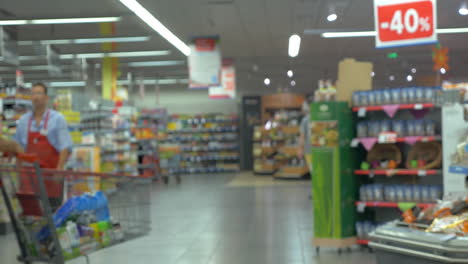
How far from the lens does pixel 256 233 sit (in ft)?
24.0

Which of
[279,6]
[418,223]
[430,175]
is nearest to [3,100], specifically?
[279,6]

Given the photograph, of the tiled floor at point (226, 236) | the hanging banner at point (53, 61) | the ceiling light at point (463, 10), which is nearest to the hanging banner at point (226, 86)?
the hanging banner at point (53, 61)

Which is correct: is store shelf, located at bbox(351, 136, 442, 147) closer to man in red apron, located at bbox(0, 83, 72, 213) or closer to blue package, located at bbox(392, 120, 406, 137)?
blue package, located at bbox(392, 120, 406, 137)

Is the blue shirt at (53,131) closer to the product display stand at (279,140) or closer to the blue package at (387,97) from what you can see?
the blue package at (387,97)

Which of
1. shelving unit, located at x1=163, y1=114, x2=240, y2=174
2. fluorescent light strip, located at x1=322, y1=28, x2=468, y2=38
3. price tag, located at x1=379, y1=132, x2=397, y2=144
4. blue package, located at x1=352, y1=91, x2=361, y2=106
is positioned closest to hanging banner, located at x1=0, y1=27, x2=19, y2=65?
fluorescent light strip, located at x1=322, y1=28, x2=468, y2=38

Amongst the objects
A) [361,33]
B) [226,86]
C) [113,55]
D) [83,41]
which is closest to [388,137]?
[361,33]

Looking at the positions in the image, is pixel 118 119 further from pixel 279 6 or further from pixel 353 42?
pixel 353 42

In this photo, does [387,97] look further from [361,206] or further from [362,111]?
[361,206]

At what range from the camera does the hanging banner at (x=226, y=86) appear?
17562 millimetres

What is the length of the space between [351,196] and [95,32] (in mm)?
8946

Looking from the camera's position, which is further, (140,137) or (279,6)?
(140,137)

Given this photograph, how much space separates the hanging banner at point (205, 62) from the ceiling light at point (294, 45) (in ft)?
6.76

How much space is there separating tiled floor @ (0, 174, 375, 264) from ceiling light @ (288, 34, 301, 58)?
13.8ft

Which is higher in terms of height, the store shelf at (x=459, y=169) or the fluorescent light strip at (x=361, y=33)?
the fluorescent light strip at (x=361, y=33)
